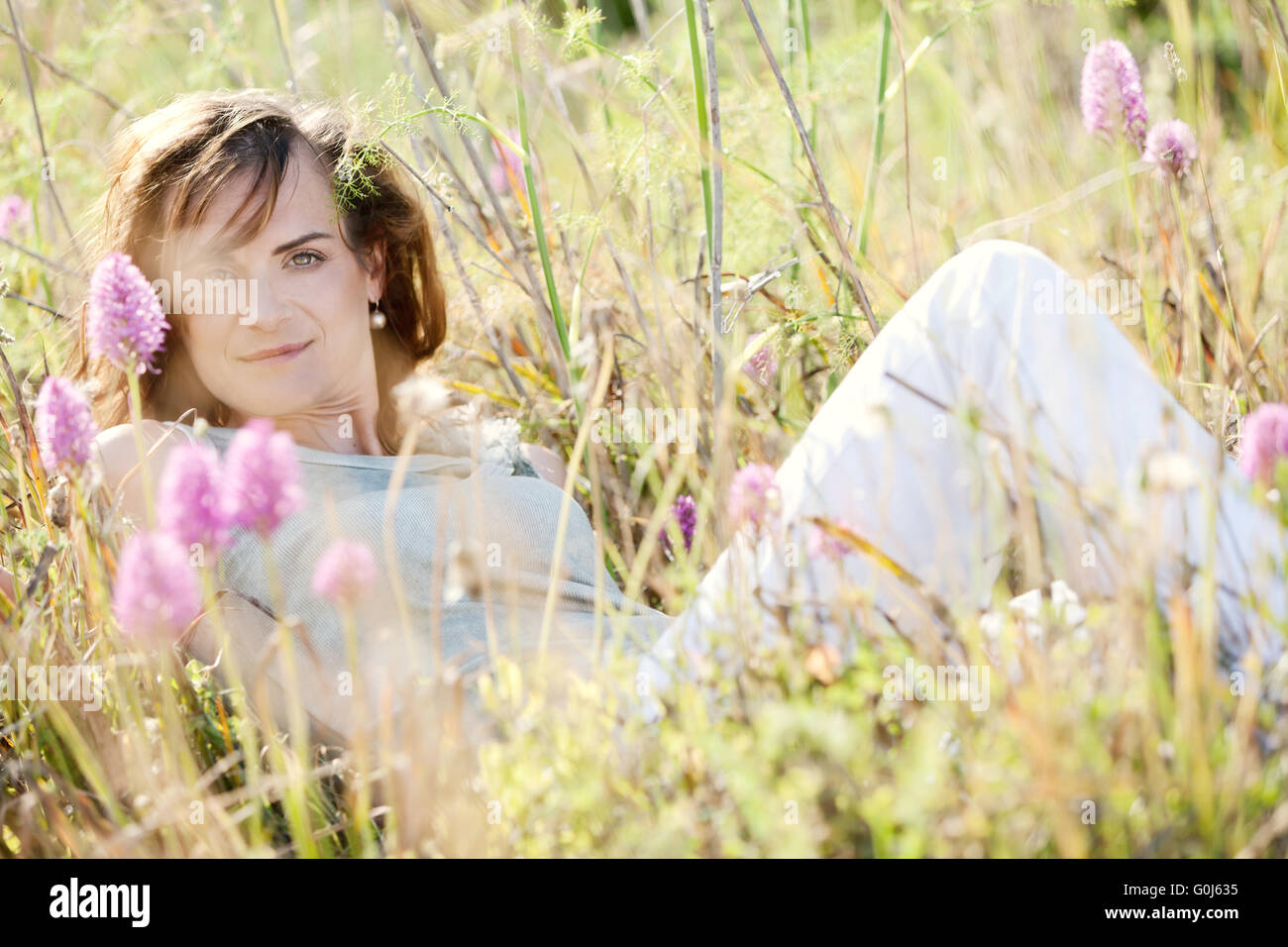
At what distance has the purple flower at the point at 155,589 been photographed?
76cm

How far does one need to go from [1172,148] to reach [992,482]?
84 cm

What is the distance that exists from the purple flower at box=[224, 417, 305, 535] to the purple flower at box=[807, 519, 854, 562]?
487mm

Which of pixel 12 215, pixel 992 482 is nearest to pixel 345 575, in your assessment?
pixel 992 482

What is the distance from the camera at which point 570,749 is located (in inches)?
34.6

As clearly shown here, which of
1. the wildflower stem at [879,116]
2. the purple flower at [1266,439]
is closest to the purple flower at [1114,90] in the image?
the wildflower stem at [879,116]

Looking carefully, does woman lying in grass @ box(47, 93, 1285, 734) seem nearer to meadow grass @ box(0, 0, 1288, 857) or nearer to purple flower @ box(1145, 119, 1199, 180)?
meadow grass @ box(0, 0, 1288, 857)

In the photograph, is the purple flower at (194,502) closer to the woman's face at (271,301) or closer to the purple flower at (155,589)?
the purple flower at (155,589)

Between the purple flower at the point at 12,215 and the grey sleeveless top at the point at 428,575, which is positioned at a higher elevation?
the purple flower at the point at 12,215

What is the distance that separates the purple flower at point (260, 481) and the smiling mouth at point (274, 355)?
2.56 ft

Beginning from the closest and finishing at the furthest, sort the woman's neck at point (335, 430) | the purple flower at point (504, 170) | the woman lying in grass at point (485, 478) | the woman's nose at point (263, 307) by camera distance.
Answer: the woman lying in grass at point (485, 478) < the woman's nose at point (263, 307) < the woman's neck at point (335, 430) < the purple flower at point (504, 170)

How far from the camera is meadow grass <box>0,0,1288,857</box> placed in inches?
31.8
